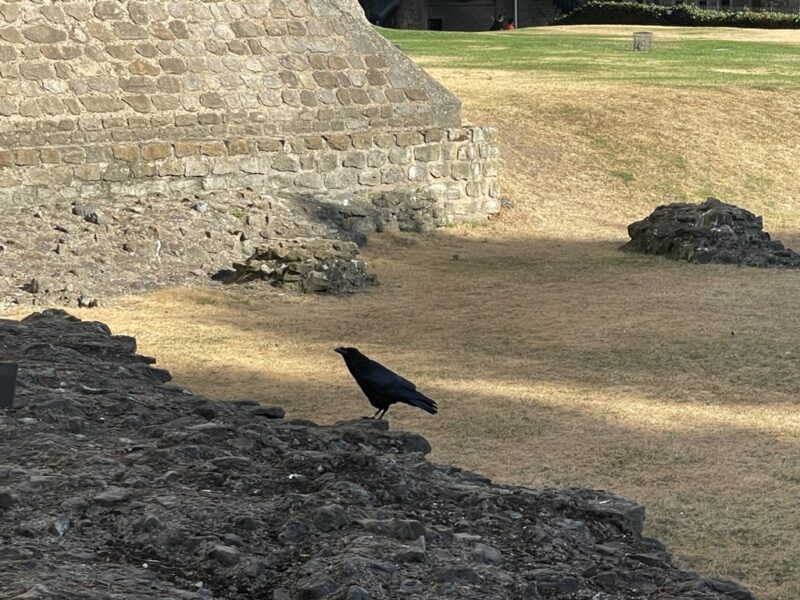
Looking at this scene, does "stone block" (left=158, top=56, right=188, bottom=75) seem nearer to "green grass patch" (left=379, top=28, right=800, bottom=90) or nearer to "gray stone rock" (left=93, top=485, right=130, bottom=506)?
"gray stone rock" (left=93, top=485, right=130, bottom=506)

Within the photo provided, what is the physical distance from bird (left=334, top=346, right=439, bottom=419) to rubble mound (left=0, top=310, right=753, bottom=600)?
2.38ft

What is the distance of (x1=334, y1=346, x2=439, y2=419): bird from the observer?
9109mm

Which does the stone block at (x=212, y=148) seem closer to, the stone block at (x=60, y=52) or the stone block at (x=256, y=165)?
the stone block at (x=256, y=165)

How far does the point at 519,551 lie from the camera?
6.35 meters

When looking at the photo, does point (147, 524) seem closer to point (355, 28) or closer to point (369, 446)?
point (369, 446)

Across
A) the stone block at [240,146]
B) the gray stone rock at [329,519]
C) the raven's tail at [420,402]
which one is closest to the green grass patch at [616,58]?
the stone block at [240,146]

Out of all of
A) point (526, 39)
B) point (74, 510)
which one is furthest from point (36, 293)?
point (526, 39)

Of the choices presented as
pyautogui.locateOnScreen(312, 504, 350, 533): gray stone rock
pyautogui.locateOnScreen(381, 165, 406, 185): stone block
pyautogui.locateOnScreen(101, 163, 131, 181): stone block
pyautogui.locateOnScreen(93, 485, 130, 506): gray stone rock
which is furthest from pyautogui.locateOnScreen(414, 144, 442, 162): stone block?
pyautogui.locateOnScreen(312, 504, 350, 533): gray stone rock

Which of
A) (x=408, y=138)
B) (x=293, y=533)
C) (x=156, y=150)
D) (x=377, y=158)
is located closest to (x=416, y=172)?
(x=408, y=138)

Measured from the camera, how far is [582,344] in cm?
1298

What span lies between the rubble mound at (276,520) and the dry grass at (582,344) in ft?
3.70

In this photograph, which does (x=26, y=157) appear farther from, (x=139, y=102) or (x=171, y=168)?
(x=171, y=168)

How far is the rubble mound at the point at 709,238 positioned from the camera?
1775 cm

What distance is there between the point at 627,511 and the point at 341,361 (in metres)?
5.50
